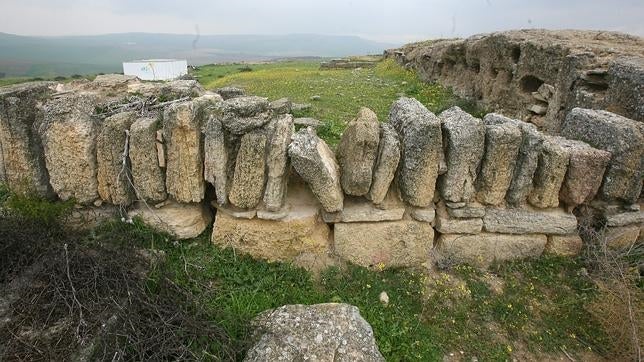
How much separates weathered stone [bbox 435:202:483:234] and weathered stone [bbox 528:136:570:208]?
76 cm

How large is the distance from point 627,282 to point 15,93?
701cm

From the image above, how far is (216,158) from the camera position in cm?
433

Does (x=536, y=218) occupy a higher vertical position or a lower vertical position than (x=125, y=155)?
lower

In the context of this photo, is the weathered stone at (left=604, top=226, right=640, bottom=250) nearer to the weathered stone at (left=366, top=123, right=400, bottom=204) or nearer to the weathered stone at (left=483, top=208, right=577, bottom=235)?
the weathered stone at (left=483, top=208, right=577, bottom=235)

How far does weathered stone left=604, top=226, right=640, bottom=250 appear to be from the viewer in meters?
5.11

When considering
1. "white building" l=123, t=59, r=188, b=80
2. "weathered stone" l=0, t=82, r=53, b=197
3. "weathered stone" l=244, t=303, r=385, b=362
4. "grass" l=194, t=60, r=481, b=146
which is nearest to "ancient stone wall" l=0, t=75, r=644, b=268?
"weathered stone" l=0, t=82, r=53, b=197

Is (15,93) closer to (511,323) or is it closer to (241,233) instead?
(241,233)

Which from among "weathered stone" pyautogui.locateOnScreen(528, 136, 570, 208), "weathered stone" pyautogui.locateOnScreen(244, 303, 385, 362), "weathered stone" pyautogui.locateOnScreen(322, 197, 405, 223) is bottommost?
"weathered stone" pyautogui.locateOnScreen(244, 303, 385, 362)

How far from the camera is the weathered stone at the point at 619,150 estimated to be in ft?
15.5

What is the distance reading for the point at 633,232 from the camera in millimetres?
5188

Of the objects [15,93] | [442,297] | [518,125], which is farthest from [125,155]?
[518,125]

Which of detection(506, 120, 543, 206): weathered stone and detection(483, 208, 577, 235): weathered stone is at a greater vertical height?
detection(506, 120, 543, 206): weathered stone

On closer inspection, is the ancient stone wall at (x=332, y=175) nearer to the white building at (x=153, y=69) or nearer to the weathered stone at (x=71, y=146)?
the weathered stone at (x=71, y=146)

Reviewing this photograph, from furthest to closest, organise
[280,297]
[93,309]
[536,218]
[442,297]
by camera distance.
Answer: [536,218] → [442,297] → [280,297] → [93,309]
